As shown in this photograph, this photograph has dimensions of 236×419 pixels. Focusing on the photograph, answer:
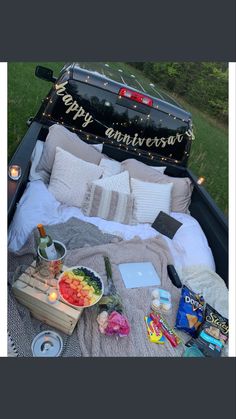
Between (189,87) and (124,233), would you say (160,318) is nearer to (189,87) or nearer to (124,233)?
(124,233)

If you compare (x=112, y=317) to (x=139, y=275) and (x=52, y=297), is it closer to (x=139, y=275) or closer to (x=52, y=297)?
(x=52, y=297)

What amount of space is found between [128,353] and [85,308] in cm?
36

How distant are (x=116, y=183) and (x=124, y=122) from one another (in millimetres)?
699

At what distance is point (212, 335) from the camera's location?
5.79 ft

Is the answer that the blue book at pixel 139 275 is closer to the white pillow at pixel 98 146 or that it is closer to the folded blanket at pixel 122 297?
the folded blanket at pixel 122 297

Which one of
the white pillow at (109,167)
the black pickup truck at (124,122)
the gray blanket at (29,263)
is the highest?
the black pickup truck at (124,122)

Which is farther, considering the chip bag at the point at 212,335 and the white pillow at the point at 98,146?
the white pillow at the point at 98,146

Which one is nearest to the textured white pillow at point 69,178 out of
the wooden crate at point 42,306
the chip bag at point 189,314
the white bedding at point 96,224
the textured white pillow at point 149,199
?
the white bedding at point 96,224

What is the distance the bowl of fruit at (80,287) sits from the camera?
5.26ft

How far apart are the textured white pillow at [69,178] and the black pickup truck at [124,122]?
344 mm

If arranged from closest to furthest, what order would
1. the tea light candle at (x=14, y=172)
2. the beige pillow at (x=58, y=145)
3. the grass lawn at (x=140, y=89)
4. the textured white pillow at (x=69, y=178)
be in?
the tea light candle at (x=14, y=172) < the textured white pillow at (x=69, y=178) < the beige pillow at (x=58, y=145) < the grass lawn at (x=140, y=89)

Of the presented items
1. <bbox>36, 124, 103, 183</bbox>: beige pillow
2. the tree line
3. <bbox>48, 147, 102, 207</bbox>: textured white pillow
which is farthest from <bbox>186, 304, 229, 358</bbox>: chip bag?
the tree line

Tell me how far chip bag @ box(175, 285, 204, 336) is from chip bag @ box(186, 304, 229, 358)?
0.04 metres

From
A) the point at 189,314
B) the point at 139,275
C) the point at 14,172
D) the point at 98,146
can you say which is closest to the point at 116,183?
the point at 98,146
